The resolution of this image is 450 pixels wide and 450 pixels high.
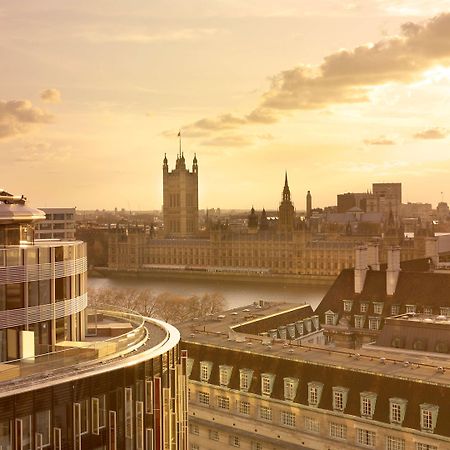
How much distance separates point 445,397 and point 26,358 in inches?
550

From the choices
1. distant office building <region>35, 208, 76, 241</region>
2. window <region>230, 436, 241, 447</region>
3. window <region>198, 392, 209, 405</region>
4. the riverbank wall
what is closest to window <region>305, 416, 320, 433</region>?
window <region>230, 436, 241, 447</region>

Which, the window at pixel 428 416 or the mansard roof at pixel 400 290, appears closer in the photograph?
the window at pixel 428 416

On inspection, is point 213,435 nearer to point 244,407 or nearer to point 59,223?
point 244,407

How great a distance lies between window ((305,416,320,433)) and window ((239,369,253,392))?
2.90 meters

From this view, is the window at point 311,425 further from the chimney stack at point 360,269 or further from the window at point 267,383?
the chimney stack at point 360,269

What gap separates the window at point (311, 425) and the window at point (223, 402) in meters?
3.69

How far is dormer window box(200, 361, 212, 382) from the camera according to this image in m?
30.1

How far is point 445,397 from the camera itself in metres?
23.8

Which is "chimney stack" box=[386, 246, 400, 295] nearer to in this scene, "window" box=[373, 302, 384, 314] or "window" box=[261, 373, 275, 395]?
"window" box=[373, 302, 384, 314]

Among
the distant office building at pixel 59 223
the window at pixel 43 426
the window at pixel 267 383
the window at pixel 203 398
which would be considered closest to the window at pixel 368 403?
the window at pixel 267 383

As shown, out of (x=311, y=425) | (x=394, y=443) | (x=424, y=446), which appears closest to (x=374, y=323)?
(x=311, y=425)

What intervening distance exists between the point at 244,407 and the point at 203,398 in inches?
85.0

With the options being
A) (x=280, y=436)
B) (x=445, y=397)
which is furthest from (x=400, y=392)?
(x=280, y=436)

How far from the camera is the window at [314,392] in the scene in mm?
26641
